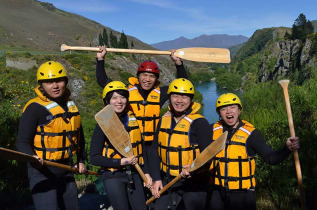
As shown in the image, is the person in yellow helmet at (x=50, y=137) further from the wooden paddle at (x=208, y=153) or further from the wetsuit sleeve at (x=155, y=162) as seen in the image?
the wooden paddle at (x=208, y=153)

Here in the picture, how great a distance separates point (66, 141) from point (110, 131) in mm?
523

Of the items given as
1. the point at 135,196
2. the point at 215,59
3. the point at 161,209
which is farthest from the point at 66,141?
the point at 215,59

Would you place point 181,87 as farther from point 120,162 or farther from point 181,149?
point 120,162

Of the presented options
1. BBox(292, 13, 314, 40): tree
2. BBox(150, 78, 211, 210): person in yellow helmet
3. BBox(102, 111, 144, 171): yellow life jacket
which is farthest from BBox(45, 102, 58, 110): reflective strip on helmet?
BBox(292, 13, 314, 40): tree

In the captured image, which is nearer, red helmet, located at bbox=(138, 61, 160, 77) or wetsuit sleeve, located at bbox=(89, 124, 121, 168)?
wetsuit sleeve, located at bbox=(89, 124, 121, 168)

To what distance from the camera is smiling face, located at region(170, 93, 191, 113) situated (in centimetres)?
331

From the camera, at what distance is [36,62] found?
111 feet

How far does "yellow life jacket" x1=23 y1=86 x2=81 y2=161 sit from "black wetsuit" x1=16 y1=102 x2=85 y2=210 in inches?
2.2

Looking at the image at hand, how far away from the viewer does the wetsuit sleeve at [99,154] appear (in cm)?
312

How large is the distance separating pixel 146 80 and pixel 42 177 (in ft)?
6.24

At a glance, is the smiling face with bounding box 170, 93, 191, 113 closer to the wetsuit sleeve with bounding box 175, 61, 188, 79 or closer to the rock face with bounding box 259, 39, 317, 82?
the wetsuit sleeve with bounding box 175, 61, 188, 79

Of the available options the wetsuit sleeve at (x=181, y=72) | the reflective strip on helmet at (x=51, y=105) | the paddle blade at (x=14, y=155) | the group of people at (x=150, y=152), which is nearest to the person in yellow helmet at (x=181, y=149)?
the group of people at (x=150, y=152)

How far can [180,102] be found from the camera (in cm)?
332

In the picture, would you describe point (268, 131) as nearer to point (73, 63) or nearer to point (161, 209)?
point (161, 209)
